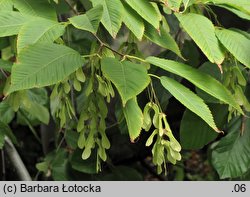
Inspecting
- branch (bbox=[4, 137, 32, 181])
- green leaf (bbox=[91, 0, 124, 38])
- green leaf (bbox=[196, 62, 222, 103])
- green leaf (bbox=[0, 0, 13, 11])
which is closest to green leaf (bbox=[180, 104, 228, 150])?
green leaf (bbox=[196, 62, 222, 103])

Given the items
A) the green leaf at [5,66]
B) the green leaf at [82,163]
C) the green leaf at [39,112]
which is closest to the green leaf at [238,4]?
the green leaf at [5,66]

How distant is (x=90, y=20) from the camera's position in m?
0.73

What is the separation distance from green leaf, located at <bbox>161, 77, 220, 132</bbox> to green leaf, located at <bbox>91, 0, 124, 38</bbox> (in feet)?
0.39

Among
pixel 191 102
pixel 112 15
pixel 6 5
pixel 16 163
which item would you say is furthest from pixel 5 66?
pixel 16 163

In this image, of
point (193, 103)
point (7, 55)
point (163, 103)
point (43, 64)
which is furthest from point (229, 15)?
point (7, 55)

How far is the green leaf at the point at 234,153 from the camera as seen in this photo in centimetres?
113

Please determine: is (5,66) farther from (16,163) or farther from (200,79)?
(16,163)

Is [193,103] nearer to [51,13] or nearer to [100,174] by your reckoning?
[51,13]

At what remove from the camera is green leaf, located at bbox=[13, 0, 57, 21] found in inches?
31.3

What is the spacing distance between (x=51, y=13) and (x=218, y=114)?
446 millimetres

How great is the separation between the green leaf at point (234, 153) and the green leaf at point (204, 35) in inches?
14.7

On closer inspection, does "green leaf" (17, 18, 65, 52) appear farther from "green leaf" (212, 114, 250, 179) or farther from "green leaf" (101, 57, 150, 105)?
"green leaf" (212, 114, 250, 179)

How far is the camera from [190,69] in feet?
2.62

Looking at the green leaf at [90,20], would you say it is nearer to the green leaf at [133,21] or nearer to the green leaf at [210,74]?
the green leaf at [133,21]
